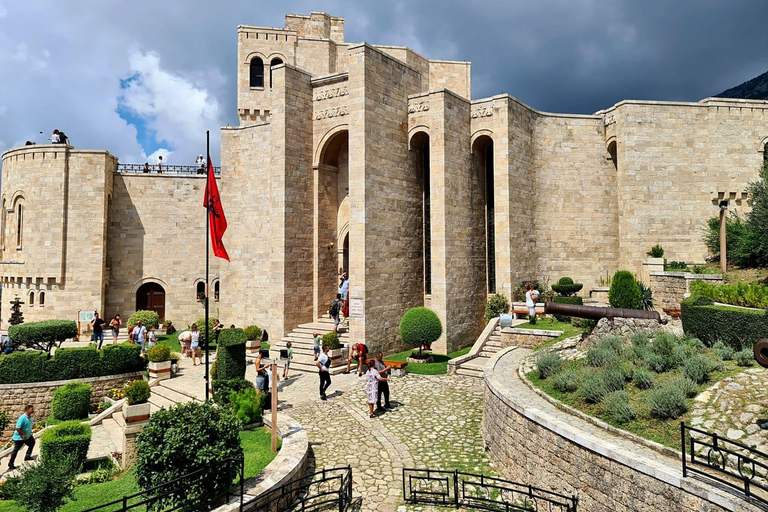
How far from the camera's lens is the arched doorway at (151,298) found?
24.0 metres

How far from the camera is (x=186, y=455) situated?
631 centimetres

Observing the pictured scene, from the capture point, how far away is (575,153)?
21734mm

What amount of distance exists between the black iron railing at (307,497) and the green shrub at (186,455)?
61cm

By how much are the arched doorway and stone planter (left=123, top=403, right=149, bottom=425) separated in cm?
1501

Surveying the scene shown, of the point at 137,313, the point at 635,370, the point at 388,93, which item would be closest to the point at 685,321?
the point at 635,370

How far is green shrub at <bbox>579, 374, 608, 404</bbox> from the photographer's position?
7.91 metres

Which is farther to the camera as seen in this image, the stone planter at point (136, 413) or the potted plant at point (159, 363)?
the potted plant at point (159, 363)

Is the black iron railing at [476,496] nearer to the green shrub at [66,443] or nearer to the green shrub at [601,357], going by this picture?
the green shrub at [601,357]

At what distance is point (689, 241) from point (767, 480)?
58.4 ft

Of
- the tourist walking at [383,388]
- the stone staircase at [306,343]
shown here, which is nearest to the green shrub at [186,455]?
the tourist walking at [383,388]

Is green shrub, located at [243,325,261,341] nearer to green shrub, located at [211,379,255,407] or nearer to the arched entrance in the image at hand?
the arched entrance

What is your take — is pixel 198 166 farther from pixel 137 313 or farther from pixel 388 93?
pixel 388 93

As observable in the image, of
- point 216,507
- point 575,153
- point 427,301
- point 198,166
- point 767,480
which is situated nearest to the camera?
point 767,480

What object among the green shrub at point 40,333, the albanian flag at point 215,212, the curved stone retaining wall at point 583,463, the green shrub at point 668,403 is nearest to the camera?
the curved stone retaining wall at point 583,463
